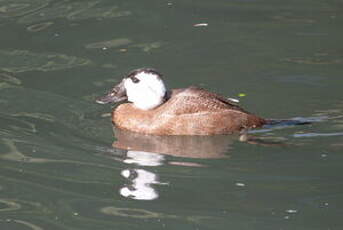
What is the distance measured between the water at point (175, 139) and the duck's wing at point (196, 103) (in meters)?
0.33

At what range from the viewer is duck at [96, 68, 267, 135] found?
998 cm

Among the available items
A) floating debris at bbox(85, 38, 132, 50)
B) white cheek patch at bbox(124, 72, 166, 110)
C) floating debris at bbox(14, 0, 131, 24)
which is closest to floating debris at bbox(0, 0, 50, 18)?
floating debris at bbox(14, 0, 131, 24)

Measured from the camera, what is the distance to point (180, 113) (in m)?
10.0

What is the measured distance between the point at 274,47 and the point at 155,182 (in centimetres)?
474

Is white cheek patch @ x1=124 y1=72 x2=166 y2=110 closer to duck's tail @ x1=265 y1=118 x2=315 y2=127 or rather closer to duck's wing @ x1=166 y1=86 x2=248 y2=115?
duck's wing @ x1=166 y1=86 x2=248 y2=115

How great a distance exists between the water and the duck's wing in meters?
0.33

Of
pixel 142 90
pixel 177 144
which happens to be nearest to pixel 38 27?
pixel 142 90

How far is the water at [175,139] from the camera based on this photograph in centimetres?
766

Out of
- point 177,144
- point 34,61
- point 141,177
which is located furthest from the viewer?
point 34,61

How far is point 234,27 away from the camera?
1333cm

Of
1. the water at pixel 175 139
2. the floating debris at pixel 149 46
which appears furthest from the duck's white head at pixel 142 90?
the floating debris at pixel 149 46

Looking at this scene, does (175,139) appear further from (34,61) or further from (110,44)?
(110,44)

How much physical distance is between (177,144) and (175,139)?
0.66 ft

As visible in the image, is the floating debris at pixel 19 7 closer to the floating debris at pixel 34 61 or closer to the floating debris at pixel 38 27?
the floating debris at pixel 38 27
